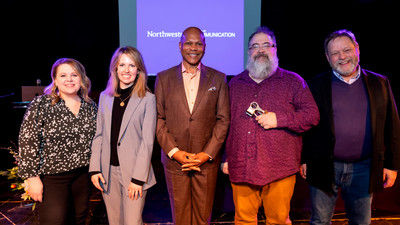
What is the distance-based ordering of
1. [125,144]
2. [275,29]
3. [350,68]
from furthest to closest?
1. [275,29]
2. [350,68]
3. [125,144]

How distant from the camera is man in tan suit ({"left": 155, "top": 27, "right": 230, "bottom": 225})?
2092 mm

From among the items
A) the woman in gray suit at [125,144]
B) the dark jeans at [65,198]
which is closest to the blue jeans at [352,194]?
the woman in gray suit at [125,144]

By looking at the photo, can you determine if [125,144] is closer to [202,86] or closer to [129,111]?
[129,111]

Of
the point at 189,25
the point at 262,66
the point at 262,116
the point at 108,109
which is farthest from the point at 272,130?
the point at 189,25

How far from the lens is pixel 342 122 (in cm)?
204

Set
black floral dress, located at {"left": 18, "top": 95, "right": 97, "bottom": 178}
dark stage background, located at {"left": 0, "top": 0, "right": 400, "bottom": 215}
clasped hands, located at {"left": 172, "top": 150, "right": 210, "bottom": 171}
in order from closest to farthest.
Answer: black floral dress, located at {"left": 18, "top": 95, "right": 97, "bottom": 178} < clasped hands, located at {"left": 172, "top": 150, "right": 210, "bottom": 171} < dark stage background, located at {"left": 0, "top": 0, "right": 400, "bottom": 215}

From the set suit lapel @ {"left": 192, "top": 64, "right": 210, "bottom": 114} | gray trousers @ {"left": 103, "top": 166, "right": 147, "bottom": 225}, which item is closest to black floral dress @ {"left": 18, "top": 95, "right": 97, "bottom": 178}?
gray trousers @ {"left": 103, "top": 166, "right": 147, "bottom": 225}

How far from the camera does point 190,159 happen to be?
2039 millimetres

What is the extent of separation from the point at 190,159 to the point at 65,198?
937mm

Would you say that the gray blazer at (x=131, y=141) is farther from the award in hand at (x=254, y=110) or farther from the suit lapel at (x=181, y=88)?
the award in hand at (x=254, y=110)

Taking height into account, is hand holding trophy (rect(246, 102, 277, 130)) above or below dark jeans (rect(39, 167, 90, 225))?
above

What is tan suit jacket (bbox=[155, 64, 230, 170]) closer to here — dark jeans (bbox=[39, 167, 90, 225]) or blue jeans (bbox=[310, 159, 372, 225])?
dark jeans (bbox=[39, 167, 90, 225])

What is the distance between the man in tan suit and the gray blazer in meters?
0.15

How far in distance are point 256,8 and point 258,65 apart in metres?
3.32
